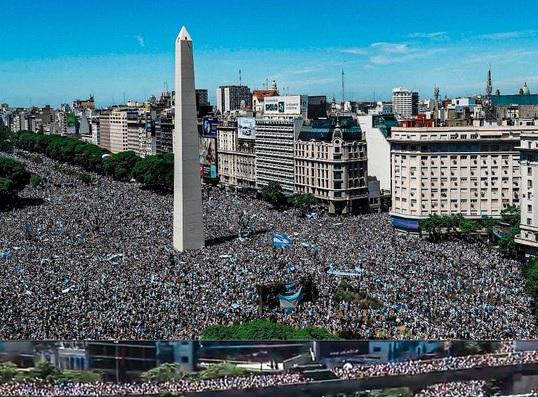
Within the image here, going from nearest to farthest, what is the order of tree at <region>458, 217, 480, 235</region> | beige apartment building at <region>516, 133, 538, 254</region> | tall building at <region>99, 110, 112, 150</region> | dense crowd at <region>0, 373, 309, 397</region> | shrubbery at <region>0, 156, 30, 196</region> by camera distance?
dense crowd at <region>0, 373, 309, 397</region>
beige apartment building at <region>516, 133, 538, 254</region>
tree at <region>458, 217, 480, 235</region>
shrubbery at <region>0, 156, 30, 196</region>
tall building at <region>99, 110, 112, 150</region>

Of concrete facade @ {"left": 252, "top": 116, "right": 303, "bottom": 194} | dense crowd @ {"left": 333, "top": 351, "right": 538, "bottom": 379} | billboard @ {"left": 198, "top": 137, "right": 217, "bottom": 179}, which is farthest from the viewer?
billboard @ {"left": 198, "top": 137, "right": 217, "bottom": 179}

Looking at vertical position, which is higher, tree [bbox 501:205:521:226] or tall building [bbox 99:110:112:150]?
tall building [bbox 99:110:112:150]

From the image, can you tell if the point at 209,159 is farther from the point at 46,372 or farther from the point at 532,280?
the point at 46,372

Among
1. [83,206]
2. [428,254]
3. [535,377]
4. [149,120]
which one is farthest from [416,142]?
[149,120]

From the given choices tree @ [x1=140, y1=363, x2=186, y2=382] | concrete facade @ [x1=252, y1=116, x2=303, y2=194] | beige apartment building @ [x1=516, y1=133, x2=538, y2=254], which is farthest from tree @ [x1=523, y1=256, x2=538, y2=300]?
concrete facade @ [x1=252, y1=116, x2=303, y2=194]

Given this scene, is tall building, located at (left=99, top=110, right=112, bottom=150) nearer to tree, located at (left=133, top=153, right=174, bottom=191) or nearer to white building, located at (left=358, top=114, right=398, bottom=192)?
tree, located at (left=133, top=153, right=174, bottom=191)

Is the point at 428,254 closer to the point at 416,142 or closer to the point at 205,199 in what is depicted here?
the point at 416,142

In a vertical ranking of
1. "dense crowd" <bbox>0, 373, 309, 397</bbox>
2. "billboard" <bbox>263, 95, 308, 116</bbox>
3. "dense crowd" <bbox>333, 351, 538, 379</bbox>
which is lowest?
"dense crowd" <bbox>0, 373, 309, 397</bbox>

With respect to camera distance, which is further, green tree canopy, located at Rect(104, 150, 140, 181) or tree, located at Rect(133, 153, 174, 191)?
green tree canopy, located at Rect(104, 150, 140, 181)
